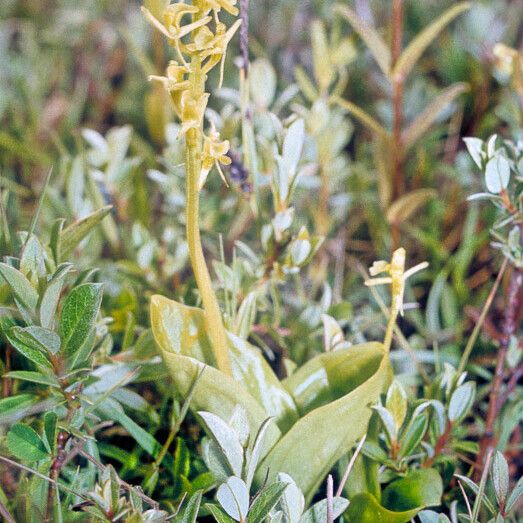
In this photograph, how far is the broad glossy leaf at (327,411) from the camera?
0.54m

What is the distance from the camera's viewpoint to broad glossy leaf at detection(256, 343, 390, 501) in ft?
1.78

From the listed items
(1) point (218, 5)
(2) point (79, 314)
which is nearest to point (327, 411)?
(2) point (79, 314)

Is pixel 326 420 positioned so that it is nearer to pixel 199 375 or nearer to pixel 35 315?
pixel 199 375

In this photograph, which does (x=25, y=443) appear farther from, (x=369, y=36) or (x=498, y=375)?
(x=369, y=36)

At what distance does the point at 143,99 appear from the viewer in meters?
1.17

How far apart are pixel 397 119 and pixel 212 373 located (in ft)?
1.64

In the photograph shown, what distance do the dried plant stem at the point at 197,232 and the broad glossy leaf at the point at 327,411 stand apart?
0.08 m

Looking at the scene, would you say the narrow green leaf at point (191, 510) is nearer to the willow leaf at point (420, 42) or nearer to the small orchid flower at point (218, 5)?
the small orchid flower at point (218, 5)

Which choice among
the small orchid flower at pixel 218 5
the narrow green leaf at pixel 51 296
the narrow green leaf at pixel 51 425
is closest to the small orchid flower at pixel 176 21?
the small orchid flower at pixel 218 5

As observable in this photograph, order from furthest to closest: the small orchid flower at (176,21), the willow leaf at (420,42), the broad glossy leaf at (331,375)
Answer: the willow leaf at (420,42) → the broad glossy leaf at (331,375) → the small orchid flower at (176,21)

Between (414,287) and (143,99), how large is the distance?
1.77ft

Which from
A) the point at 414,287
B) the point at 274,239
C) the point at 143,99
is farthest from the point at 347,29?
the point at 274,239

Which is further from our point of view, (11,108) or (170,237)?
(11,108)

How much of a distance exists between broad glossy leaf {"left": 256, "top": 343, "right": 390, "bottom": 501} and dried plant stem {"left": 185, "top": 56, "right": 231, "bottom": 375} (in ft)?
0.25
